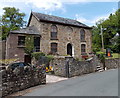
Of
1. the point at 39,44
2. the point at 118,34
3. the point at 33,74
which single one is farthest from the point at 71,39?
the point at 118,34

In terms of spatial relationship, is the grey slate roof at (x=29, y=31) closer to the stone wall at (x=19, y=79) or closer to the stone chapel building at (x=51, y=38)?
the stone chapel building at (x=51, y=38)

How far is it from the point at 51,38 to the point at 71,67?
10.4 meters

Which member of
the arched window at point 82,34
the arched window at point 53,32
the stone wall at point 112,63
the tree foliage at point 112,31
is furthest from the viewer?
the tree foliage at point 112,31

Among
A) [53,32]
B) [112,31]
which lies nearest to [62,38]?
[53,32]

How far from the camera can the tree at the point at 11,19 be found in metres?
29.4

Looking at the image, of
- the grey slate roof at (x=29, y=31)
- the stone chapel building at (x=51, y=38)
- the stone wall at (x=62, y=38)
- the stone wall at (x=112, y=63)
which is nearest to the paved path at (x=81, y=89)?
the stone wall at (x=112, y=63)

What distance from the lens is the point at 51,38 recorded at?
20.0 m

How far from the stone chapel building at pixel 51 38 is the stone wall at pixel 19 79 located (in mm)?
10441

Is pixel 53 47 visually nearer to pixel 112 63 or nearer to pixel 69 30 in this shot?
pixel 69 30

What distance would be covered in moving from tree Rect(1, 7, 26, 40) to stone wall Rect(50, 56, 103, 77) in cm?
2254

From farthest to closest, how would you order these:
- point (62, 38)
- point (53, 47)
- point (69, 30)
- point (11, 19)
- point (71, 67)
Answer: point (11, 19), point (69, 30), point (62, 38), point (53, 47), point (71, 67)

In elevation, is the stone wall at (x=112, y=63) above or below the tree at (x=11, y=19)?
below

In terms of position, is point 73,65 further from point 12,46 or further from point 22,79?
point 12,46

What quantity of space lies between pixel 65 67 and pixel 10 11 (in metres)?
28.6
